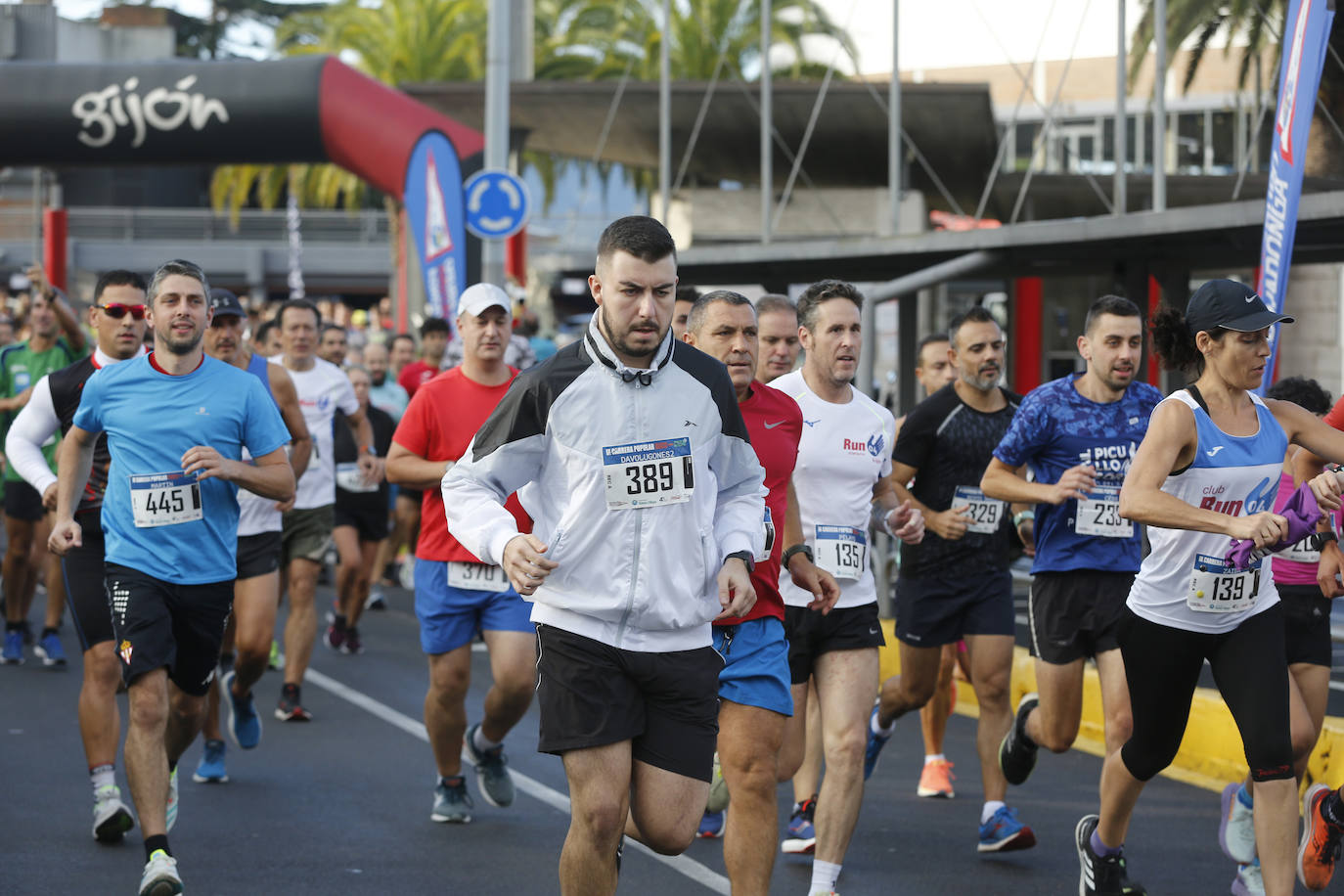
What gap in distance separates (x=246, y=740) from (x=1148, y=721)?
15.3ft

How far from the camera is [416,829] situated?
7270 mm

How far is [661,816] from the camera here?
4.66 meters

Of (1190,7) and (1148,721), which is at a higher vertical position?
(1190,7)

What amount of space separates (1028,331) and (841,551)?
1950cm

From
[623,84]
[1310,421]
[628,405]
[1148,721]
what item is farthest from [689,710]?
[623,84]

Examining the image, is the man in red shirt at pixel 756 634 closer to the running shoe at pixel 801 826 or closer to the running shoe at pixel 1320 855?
the running shoe at pixel 801 826

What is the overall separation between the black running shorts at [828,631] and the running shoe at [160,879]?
2244mm

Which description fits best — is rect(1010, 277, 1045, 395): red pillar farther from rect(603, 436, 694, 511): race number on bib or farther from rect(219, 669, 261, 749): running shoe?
rect(603, 436, 694, 511): race number on bib

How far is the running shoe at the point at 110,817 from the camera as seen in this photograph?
6.80 meters

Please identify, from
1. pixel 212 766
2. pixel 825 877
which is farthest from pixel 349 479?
pixel 825 877

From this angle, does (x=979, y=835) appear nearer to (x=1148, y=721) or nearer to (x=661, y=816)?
(x=1148, y=721)

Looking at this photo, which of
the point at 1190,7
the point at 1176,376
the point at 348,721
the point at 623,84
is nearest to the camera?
the point at 348,721

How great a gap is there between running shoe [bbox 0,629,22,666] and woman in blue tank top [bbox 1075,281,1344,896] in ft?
27.2

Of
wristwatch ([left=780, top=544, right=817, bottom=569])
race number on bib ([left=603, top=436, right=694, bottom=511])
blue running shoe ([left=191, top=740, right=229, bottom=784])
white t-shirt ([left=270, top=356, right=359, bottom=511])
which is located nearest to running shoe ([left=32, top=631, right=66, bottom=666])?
white t-shirt ([left=270, top=356, right=359, bottom=511])
